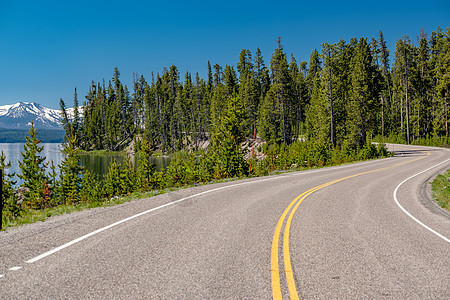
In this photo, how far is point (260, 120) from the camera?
5900cm

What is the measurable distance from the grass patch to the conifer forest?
10700mm

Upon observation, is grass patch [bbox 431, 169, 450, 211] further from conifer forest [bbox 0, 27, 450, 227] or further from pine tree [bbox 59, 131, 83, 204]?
pine tree [bbox 59, 131, 83, 204]

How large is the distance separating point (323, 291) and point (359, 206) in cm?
701

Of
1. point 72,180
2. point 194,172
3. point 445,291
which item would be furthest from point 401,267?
point 72,180

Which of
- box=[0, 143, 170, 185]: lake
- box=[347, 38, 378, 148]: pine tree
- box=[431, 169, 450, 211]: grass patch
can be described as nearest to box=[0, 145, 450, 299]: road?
box=[431, 169, 450, 211]: grass patch

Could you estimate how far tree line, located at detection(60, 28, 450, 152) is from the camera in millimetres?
37469

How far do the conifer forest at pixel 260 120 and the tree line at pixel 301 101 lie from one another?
23 centimetres

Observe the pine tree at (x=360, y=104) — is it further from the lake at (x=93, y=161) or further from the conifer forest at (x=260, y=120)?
the lake at (x=93, y=161)

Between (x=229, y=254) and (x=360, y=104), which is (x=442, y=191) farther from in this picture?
(x=360, y=104)

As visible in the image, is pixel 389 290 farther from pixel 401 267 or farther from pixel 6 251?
pixel 6 251

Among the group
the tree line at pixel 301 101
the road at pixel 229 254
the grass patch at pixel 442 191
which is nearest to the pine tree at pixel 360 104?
the tree line at pixel 301 101

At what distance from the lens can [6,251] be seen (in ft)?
16.5

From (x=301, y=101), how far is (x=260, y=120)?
18.3m

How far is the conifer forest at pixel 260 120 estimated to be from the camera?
66.1ft
